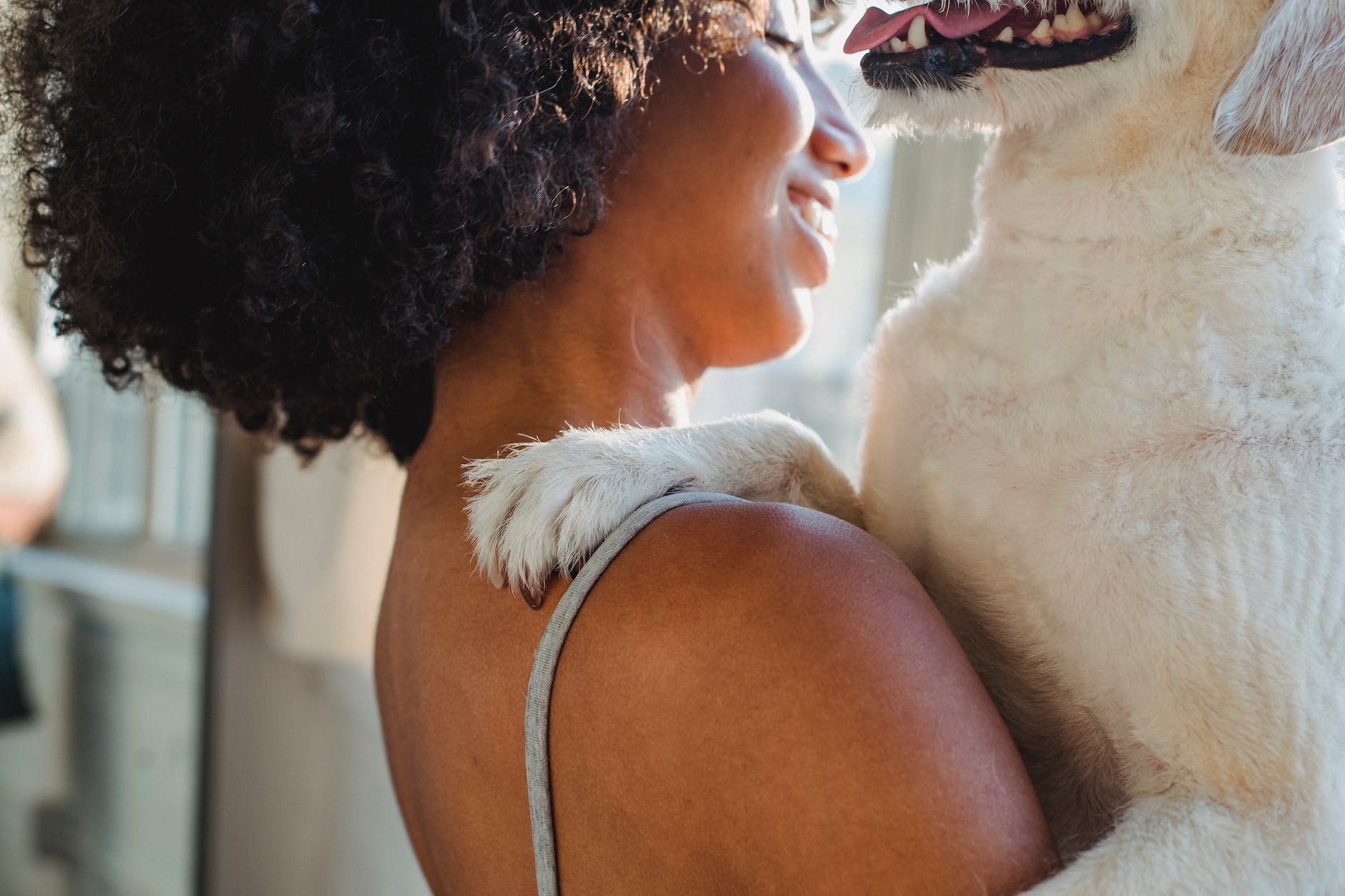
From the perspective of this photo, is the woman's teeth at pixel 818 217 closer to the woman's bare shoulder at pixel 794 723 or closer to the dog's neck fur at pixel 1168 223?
the dog's neck fur at pixel 1168 223

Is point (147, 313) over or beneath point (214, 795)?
over

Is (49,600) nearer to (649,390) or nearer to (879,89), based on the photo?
(649,390)

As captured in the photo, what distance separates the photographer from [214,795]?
7.41 ft

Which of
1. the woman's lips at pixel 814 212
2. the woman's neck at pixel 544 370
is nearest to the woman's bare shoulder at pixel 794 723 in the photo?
the woman's neck at pixel 544 370

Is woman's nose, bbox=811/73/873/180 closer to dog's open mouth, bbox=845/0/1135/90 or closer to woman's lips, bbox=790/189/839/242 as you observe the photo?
woman's lips, bbox=790/189/839/242

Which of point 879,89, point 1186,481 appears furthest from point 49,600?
point 1186,481

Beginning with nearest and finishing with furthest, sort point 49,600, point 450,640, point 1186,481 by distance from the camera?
point 1186,481 → point 450,640 → point 49,600

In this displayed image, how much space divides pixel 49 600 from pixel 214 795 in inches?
52.0

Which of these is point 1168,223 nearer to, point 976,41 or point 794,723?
point 976,41

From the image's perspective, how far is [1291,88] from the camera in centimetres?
83

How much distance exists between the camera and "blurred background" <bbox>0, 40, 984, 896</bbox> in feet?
7.07

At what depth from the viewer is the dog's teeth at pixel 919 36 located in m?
1.02

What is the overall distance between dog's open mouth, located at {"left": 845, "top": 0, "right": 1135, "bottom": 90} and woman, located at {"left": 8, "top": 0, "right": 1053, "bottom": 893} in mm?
105

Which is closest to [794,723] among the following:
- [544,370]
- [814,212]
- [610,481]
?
[610,481]
